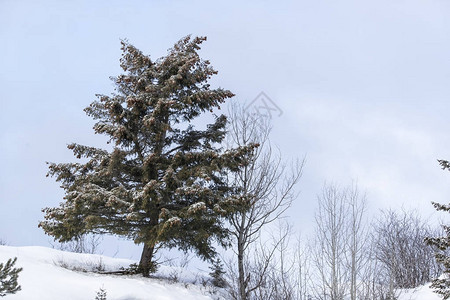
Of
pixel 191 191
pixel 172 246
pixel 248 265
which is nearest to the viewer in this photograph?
pixel 248 265

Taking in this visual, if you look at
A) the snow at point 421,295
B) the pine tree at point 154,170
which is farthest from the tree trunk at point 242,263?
the snow at point 421,295

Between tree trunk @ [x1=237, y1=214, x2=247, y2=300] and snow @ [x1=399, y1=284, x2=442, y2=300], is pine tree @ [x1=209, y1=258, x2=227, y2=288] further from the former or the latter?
snow @ [x1=399, y1=284, x2=442, y2=300]

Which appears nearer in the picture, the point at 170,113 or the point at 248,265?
the point at 248,265

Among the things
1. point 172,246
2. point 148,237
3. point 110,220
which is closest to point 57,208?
point 110,220

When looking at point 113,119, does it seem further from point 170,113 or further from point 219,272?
point 219,272

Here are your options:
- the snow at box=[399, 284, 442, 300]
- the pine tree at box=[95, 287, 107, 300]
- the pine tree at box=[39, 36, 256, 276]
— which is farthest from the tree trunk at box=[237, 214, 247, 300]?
the snow at box=[399, 284, 442, 300]

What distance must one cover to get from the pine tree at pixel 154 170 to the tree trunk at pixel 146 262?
30 millimetres

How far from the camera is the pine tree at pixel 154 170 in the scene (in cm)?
1063

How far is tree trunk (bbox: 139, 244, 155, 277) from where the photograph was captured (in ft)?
37.4

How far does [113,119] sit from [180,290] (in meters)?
5.91

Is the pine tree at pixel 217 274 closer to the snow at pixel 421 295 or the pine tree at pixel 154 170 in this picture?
the pine tree at pixel 154 170

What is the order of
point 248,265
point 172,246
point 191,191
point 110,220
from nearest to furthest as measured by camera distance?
point 248,265
point 191,191
point 110,220
point 172,246

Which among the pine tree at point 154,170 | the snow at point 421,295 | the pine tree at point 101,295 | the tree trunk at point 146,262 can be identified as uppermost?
the pine tree at point 154,170

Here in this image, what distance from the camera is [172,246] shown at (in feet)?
39.4
